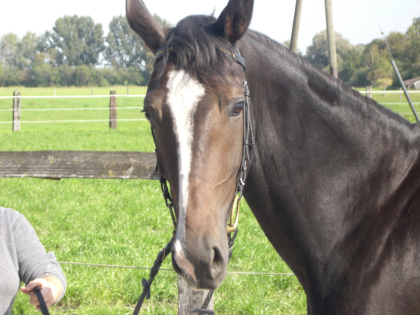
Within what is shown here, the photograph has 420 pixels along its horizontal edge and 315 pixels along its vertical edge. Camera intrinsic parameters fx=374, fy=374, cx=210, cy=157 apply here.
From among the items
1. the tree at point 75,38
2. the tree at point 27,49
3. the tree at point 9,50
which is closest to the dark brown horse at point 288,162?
the tree at point 75,38

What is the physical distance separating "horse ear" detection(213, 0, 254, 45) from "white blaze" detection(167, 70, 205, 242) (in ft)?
1.00

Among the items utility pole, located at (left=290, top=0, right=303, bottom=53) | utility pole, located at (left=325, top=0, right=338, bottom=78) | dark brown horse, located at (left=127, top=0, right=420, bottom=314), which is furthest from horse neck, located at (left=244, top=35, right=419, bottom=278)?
utility pole, located at (left=290, top=0, right=303, bottom=53)

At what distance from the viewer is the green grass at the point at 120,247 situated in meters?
3.23

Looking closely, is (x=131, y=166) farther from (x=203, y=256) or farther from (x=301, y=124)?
(x=203, y=256)

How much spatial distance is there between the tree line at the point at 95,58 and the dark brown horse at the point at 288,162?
2352 centimetres

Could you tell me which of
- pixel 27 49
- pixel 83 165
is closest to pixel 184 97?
pixel 83 165

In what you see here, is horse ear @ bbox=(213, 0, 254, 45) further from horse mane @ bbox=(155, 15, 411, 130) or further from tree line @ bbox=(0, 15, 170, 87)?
tree line @ bbox=(0, 15, 170, 87)

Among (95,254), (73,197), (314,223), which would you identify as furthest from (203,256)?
(73,197)

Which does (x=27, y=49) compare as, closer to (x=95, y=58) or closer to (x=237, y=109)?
(x=95, y=58)

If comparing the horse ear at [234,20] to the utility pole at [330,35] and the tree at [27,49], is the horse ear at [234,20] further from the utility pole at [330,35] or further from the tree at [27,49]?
the tree at [27,49]

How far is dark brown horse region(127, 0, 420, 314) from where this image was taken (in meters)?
1.47

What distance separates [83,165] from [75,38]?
61.2 m

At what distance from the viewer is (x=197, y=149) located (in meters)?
1.46

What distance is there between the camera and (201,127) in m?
1.47
